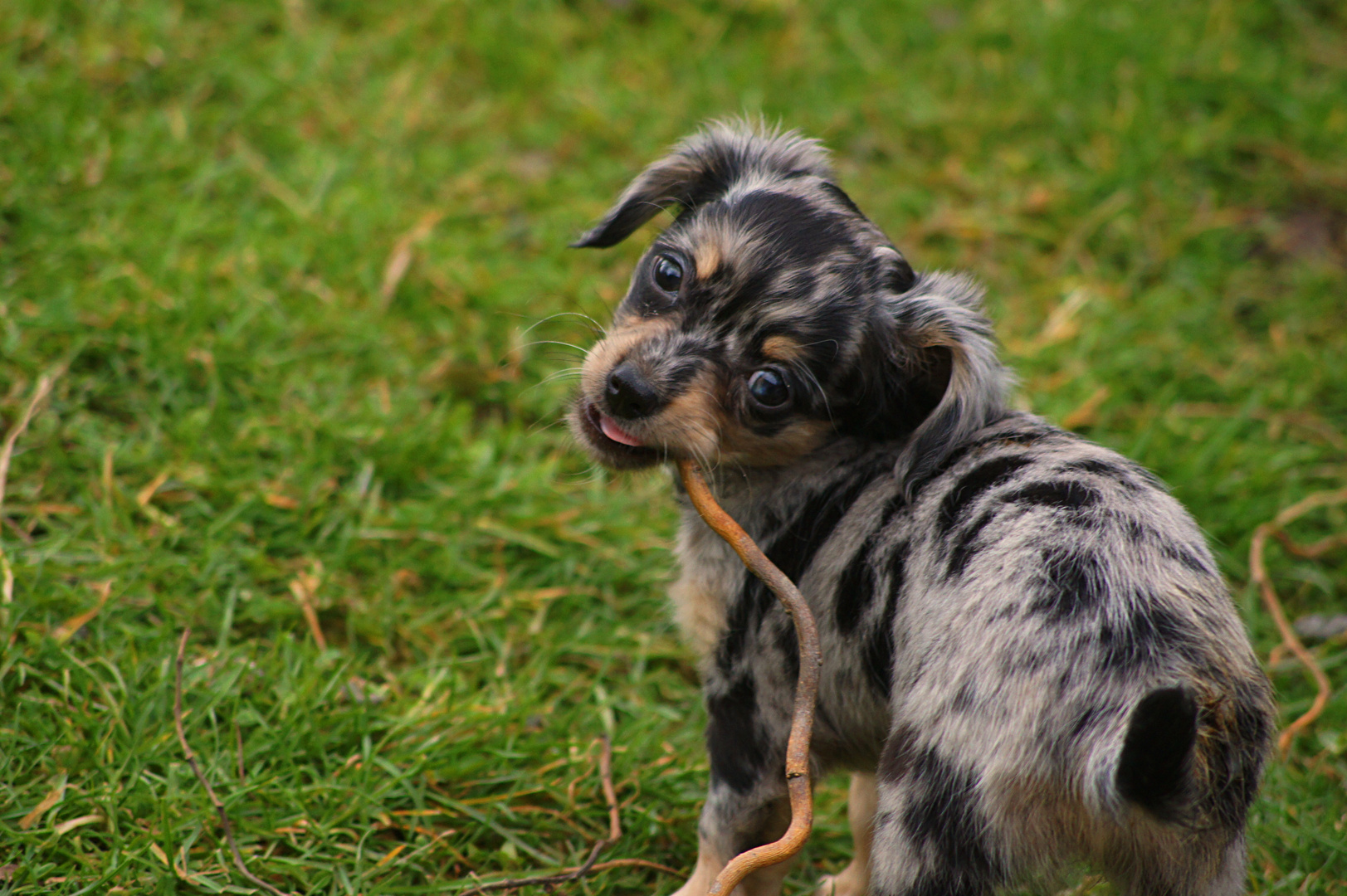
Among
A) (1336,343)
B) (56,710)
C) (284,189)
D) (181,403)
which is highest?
(1336,343)

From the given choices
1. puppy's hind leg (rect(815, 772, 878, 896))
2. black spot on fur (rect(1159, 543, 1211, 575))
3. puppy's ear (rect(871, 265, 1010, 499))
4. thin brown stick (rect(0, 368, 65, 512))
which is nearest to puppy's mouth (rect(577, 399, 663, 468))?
puppy's ear (rect(871, 265, 1010, 499))

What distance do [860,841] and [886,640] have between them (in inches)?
35.1

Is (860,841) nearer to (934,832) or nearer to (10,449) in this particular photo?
(934,832)

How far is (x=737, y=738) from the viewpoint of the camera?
3.00 meters

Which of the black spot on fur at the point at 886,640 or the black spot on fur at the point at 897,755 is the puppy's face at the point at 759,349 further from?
the black spot on fur at the point at 897,755

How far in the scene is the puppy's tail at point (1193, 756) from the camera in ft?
6.68

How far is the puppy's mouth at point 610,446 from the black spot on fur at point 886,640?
0.71 m

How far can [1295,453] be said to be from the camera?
15.9 ft

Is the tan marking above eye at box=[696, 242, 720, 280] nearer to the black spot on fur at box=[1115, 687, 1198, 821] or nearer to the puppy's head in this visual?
the puppy's head

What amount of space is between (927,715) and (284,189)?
4.19 meters

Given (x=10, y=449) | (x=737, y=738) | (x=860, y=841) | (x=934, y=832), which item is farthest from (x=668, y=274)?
(x=10, y=449)

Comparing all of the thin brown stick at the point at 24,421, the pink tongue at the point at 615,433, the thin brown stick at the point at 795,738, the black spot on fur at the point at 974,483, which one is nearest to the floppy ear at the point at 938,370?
the black spot on fur at the point at 974,483

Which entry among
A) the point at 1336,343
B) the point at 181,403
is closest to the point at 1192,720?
the point at 181,403

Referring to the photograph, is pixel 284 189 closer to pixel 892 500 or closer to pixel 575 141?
pixel 575 141
